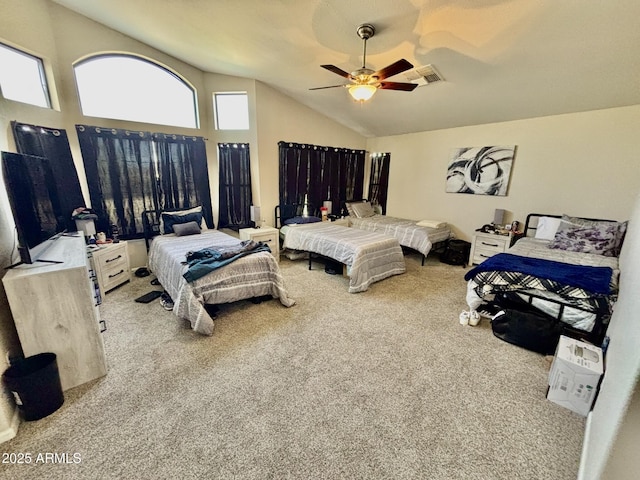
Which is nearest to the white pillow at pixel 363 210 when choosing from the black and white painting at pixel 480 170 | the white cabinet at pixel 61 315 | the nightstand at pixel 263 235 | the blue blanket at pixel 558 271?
the black and white painting at pixel 480 170

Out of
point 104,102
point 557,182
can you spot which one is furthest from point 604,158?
point 104,102

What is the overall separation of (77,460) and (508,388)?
2764 millimetres

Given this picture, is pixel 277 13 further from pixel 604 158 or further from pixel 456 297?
pixel 604 158

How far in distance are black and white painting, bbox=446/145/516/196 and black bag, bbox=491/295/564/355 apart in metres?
2.52

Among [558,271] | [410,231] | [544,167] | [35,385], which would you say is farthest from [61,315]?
[544,167]

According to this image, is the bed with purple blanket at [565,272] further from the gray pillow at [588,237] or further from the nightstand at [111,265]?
the nightstand at [111,265]

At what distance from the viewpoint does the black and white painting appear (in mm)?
4199

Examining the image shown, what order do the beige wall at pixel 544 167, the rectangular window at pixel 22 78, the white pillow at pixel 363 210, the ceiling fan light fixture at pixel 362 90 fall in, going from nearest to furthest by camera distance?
the ceiling fan light fixture at pixel 362 90 → the rectangular window at pixel 22 78 → the beige wall at pixel 544 167 → the white pillow at pixel 363 210

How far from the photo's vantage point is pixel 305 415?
170cm

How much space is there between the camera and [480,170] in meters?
4.43

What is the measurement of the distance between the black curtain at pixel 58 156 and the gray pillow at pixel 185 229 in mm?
1108

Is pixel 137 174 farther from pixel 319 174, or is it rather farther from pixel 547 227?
pixel 547 227

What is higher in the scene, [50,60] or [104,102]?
[50,60]

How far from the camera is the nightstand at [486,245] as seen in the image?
4.05 m
